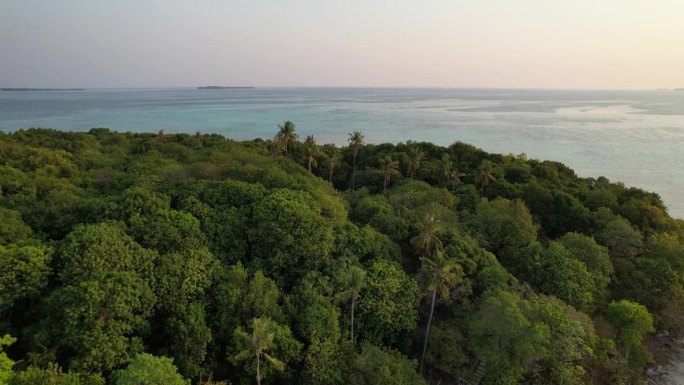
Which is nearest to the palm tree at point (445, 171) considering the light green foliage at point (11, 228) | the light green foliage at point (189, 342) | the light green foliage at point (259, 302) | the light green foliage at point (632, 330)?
the light green foliage at point (632, 330)

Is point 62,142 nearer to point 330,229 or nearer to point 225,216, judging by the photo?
point 225,216

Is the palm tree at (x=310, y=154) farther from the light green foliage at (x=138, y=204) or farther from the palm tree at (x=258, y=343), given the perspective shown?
the palm tree at (x=258, y=343)

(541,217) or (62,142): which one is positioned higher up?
(62,142)

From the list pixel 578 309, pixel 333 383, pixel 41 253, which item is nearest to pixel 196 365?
pixel 333 383

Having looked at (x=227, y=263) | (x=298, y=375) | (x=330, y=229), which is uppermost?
(x=330, y=229)

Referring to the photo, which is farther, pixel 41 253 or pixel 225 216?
pixel 225 216

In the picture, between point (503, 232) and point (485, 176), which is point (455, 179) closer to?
point (485, 176)

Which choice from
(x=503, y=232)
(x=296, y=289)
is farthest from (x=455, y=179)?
(x=296, y=289)
